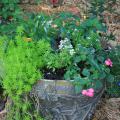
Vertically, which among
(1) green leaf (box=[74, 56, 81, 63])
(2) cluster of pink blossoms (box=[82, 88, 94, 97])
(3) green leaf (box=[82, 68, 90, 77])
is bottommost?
(2) cluster of pink blossoms (box=[82, 88, 94, 97])

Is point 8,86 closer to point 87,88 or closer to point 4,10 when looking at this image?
point 87,88

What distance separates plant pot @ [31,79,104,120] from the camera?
2.74 meters

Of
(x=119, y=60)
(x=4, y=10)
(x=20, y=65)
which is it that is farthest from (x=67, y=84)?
(x=4, y=10)

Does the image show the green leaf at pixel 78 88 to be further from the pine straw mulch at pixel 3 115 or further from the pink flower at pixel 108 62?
the pine straw mulch at pixel 3 115

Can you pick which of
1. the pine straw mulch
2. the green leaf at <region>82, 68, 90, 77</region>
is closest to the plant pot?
the green leaf at <region>82, 68, 90, 77</region>

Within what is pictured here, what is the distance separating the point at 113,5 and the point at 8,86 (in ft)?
8.14

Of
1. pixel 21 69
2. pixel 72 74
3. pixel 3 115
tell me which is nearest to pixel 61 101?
Result: pixel 72 74

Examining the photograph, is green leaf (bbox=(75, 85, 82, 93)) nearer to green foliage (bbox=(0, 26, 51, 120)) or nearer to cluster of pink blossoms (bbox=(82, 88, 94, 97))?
cluster of pink blossoms (bbox=(82, 88, 94, 97))

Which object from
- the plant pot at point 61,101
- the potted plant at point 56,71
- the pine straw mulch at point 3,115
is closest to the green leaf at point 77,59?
the potted plant at point 56,71

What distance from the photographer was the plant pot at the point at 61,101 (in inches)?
108

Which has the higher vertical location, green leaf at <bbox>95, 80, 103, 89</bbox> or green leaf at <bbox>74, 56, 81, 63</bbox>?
green leaf at <bbox>74, 56, 81, 63</bbox>

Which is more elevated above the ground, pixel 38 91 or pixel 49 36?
pixel 49 36

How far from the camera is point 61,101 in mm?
2814

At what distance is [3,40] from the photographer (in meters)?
2.97
